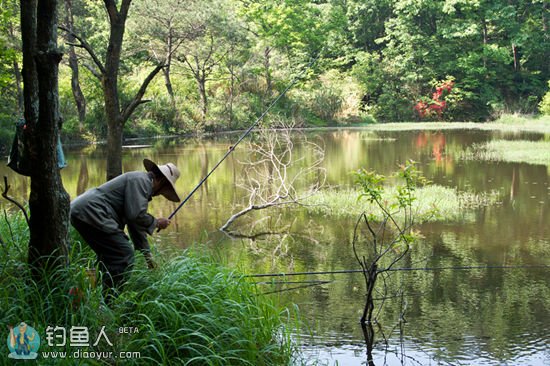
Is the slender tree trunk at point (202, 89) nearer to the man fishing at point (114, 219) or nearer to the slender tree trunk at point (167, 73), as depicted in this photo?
the slender tree trunk at point (167, 73)

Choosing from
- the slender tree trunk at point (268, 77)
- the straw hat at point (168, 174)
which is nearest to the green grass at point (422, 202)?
the straw hat at point (168, 174)

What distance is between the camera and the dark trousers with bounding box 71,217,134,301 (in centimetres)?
387

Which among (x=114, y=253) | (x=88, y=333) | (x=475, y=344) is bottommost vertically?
(x=475, y=344)

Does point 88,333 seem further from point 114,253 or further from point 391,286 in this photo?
point 391,286

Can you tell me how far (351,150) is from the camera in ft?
66.7

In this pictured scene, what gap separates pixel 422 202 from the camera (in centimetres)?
1066

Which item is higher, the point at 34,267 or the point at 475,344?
the point at 34,267

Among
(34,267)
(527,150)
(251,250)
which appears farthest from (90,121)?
(34,267)

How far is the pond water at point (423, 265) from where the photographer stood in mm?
4988

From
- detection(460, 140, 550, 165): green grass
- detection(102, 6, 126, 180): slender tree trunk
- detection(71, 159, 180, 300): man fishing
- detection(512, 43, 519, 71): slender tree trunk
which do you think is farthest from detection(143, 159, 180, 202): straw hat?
detection(512, 43, 519, 71): slender tree trunk

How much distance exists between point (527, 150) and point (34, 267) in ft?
56.5

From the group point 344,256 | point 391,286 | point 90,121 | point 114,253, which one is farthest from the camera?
point 90,121

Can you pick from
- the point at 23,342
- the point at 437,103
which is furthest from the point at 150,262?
the point at 437,103

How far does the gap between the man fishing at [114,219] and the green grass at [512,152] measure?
14.3m
